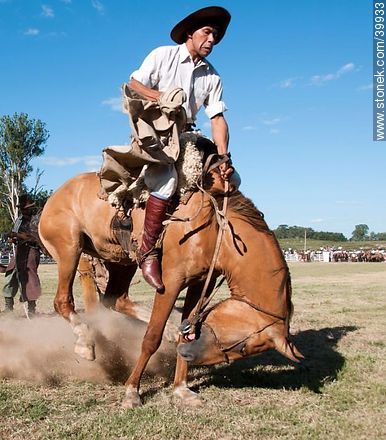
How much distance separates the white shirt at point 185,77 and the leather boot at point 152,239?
1042 mm

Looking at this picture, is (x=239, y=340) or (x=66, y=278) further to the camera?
(x=66, y=278)

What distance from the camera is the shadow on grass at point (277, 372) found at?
5363 millimetres

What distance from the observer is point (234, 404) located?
462 cm

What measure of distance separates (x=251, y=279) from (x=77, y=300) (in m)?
9.86

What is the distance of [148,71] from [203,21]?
2.35 ft

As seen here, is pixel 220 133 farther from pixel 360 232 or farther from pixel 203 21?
pixel 360 232

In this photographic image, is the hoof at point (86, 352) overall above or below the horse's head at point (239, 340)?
below

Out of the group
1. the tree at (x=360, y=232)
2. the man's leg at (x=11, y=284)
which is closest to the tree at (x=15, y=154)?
the man's leg at (x=11, y=284)

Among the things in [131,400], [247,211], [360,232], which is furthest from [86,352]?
A: [360,232]

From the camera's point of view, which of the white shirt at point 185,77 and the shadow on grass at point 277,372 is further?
the shadow on grass at point 277,372

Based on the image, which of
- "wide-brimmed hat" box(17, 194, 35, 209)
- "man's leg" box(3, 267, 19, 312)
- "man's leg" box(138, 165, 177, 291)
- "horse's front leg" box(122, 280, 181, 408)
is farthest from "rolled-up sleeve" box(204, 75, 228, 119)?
"man's leg" box(3, 267, 19, 312)

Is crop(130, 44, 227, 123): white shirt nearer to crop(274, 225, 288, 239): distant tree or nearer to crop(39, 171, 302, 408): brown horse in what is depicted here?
crop(39, 171, 302, 408): brown horse

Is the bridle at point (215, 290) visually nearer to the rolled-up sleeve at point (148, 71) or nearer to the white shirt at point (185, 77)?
the white shirt at point (185, 77)

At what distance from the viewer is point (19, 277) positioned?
385 inches
